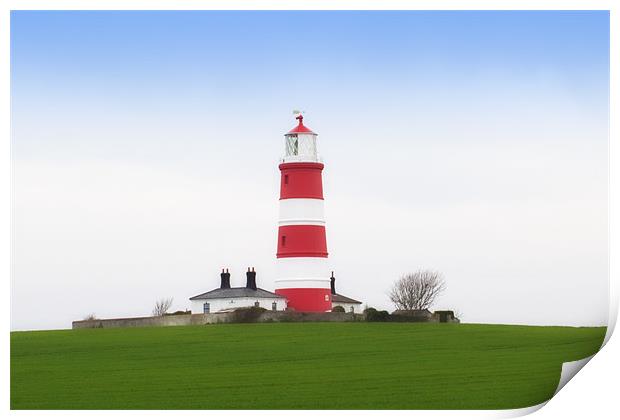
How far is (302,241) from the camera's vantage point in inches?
2164

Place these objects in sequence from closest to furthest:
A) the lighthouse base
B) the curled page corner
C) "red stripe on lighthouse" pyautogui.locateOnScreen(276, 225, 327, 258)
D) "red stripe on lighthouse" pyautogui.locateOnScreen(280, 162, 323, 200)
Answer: the curled page corner, "red stripe on lighthouse" pyautogui.locateOnScreen(276, 225, 327, 258), the lighthouse base, "red stripe on lighthouse" pyautogui.locateOnScreen(280, 162, 323, 200)

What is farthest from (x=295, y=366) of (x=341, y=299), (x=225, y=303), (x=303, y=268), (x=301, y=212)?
(x=341, y=299)

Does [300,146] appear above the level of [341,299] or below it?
above

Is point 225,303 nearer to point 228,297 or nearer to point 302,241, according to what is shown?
point 228,297

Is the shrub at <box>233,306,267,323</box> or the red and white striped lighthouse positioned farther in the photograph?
the red and white striped lighthouse

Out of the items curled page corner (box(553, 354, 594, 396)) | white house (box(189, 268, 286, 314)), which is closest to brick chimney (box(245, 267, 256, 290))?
white house (box(189, 268, 286, 314))

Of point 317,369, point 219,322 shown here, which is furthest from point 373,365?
point 219,322

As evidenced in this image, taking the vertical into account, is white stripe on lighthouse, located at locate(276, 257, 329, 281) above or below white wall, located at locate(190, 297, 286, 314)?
above

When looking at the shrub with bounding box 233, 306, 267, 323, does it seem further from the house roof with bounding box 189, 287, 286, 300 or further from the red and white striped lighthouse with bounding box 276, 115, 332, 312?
the house roof with bounding box 189, 287, 286, 300

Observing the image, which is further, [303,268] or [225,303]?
[225,303]

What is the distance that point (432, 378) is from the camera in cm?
3931

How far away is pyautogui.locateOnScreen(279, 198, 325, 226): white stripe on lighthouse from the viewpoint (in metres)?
55.1

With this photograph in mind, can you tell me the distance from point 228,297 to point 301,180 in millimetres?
5763
